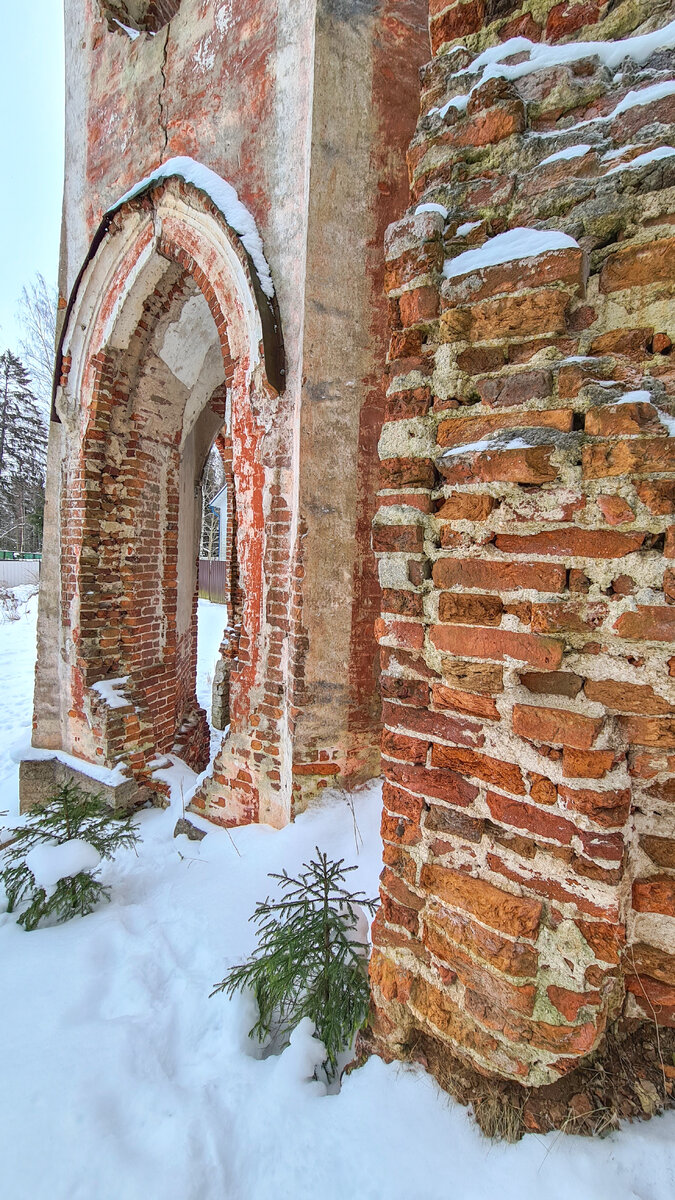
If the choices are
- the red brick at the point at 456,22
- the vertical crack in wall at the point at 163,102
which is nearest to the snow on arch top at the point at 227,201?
the vertical crack in wall at the point at 163,102

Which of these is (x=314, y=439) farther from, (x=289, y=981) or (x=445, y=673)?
(x=289, y=981)

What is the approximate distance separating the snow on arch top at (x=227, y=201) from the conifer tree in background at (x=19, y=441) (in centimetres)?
2365

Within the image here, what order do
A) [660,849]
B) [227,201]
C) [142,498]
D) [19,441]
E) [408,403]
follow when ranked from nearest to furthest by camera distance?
[660,849], [408,403], [227,201], [142,498], [19,441]

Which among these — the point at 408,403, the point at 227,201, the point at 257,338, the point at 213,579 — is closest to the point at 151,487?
the point at 257,338

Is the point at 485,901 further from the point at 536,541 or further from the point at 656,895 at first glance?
the point at 536,541

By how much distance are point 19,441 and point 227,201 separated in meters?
25.9

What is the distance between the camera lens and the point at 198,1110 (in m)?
1.66

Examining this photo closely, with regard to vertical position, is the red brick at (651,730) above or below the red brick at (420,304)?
below

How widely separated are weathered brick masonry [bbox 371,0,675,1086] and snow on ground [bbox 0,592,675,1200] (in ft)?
0.59

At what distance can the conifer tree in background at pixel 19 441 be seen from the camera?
24172 mm

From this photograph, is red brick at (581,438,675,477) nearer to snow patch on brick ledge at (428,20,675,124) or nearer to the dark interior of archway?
snow patch on brick ledge at (428,20,675,124)

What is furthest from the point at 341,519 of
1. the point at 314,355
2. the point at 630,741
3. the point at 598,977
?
the point at 598,977

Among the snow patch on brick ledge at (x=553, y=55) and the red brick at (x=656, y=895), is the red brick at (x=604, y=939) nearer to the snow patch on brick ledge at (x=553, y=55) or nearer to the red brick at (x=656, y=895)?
the red brick at (x=656, y=895)

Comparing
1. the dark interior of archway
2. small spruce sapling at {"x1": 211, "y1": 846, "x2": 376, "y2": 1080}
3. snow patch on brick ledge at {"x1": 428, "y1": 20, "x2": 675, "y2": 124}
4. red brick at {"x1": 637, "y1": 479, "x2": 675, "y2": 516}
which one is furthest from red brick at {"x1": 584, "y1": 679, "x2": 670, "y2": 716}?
the dark interior of archway
